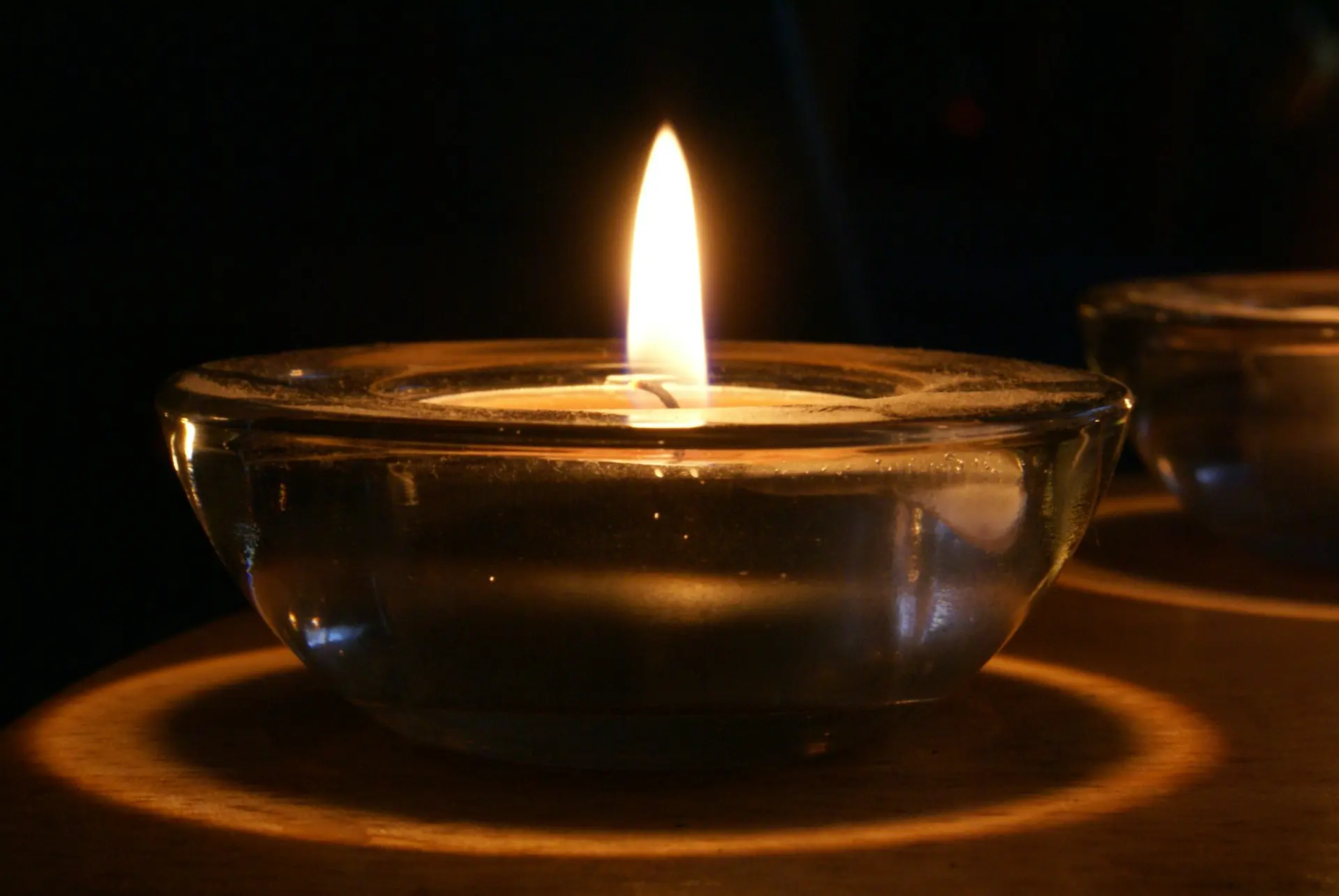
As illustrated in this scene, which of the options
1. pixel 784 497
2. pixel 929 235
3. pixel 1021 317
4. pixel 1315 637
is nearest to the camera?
pixel 784 497

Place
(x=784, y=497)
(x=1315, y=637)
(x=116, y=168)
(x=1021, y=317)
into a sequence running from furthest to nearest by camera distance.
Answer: (x=1021, y=317), (x=116, y=168), (x=1315, y=637), (x=784, y=497)

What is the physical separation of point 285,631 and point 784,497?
96 mm

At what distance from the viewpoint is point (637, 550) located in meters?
0.26

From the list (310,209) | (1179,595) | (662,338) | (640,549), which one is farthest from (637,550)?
(310,209)

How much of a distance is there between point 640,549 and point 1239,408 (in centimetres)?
26

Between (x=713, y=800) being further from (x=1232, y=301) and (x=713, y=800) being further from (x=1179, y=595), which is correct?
(x=1232, y=301)

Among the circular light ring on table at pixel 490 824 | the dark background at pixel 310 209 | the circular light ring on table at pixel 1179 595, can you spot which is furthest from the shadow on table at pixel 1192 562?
the dark background at pixel 310 209

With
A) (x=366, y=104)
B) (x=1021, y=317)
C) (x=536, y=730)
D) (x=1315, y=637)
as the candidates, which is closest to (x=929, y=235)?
(x=1021, y=317)

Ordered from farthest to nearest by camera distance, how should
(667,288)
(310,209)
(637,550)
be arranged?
1. (310,209)
2. (667,288)
3. (637,550)

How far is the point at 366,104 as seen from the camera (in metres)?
1.06

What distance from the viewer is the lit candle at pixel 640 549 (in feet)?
0.85

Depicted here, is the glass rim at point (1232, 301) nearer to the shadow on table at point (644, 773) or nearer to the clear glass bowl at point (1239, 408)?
the clear glass bowl at point (1239, 408)

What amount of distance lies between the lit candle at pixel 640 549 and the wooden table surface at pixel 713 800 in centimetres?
1

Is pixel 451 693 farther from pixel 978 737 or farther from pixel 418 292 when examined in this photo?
pixel 418 292
